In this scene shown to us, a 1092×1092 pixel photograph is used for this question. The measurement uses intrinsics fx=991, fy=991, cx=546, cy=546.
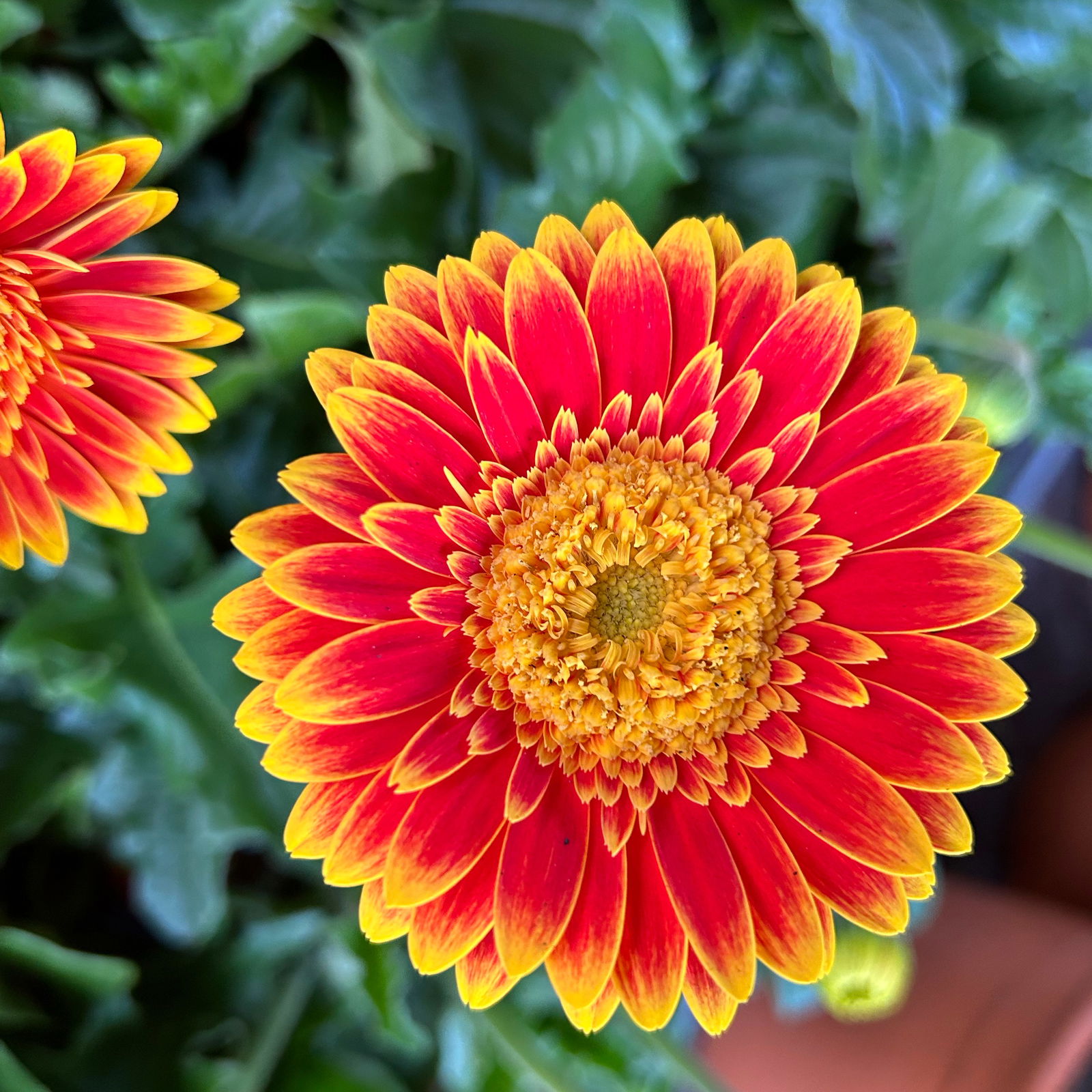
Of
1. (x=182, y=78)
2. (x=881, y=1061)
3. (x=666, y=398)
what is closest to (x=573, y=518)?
(x=666, y=398)

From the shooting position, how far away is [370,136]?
731 millimetres

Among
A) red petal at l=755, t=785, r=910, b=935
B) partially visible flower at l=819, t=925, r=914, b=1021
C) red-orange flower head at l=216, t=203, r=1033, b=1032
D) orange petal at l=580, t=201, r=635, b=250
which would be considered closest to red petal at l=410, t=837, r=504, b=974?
red-orange flower head at l=216, t=203, r=1033, b=1032

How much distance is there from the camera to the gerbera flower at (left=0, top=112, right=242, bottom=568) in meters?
0.29

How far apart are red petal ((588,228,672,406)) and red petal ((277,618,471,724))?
0.35 ft

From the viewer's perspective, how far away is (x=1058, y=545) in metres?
0.63

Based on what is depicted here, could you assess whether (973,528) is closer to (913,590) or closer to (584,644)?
(913,590)

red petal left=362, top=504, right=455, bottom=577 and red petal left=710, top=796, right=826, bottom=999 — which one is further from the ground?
red petal left=362, top=504, right=455, bottom=577

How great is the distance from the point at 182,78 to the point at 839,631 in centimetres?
53

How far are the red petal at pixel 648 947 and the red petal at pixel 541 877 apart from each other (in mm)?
22

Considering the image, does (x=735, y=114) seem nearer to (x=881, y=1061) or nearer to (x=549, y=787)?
(x=549, y=787)

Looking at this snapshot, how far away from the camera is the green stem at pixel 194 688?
0.63 m

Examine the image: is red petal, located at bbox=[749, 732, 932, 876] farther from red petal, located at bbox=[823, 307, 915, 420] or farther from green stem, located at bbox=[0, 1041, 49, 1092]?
green stem, located at bbox=[0, 1041, 49, 1092]

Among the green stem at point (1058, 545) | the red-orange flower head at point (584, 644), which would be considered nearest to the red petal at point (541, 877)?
the red-orange flower head at point (584, 644)

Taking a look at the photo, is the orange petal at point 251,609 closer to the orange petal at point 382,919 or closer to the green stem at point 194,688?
the orange petal at point 382,919
